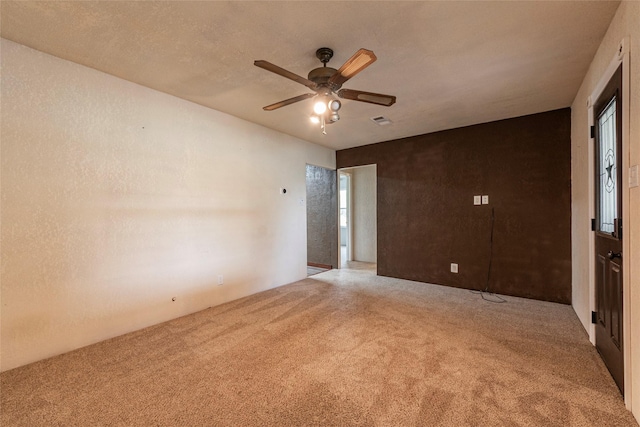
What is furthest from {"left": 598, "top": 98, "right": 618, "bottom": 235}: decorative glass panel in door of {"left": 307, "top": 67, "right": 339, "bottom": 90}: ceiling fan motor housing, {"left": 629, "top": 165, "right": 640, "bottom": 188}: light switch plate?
{"left": 307, "top": 67, "right": 339, "bottom": 90}: ceiling fan motor housing

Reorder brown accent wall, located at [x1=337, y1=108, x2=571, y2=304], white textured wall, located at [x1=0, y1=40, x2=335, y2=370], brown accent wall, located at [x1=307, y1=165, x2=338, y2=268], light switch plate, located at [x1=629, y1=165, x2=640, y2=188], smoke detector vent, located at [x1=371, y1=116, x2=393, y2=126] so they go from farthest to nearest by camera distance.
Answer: brown accent wall, located at [x1=307, y1=165, x2=338, y2=268]
smoke detector vent, located at [x1=371, y1=116, x2=393, y2=126]
brown accent wall, located at [x1=337, y1=108, x2=571, y2=304]
white textured wall, located at [x1=0, y1=40, x2=335, y2=370]
light switch plate, located at [x1=629, y1=165, x2=640, y2=188]

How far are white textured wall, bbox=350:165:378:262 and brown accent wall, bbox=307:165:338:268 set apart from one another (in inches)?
42.2

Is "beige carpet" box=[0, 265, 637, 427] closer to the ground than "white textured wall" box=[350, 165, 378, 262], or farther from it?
closer to the ground

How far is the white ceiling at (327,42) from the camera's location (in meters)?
1.78

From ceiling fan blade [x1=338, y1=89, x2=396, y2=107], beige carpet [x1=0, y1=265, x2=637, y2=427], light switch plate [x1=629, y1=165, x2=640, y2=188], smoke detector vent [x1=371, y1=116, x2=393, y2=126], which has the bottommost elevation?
beige carpet [x1=0, y1=265, x2=637, y2=427]

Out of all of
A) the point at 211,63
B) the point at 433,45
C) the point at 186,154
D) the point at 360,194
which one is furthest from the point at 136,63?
the point at 360,194

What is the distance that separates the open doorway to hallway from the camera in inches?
256

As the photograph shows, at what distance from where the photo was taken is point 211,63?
7.95ft

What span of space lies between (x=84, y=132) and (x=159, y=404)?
2.30 meters

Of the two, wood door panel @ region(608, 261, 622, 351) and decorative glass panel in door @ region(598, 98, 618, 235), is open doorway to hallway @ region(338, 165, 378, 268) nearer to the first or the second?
decorative glass panel in door @ region(598, 98, 618, 235)

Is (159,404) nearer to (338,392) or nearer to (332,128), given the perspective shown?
→ (338,392)

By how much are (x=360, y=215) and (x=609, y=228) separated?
15.6ft

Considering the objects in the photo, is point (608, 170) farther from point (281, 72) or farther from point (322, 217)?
point (322, 217)

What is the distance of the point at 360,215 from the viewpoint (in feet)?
22.0
